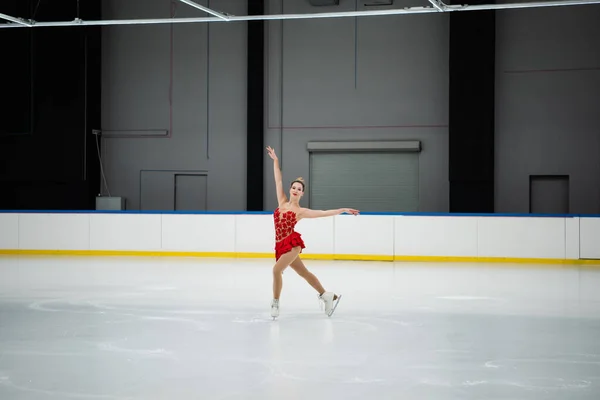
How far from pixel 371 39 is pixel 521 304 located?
11609 mm

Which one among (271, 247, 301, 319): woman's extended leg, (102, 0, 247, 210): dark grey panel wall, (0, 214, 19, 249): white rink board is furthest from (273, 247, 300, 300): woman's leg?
(102, 0, 247, 210): dark grey panel wall

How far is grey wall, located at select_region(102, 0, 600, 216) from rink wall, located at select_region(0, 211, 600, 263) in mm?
3549

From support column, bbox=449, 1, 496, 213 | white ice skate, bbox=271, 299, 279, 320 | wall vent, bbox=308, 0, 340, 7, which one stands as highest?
wall vent, bbox=308, 0, 340, 7

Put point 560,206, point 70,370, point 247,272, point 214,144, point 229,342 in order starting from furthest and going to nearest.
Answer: point 214,144
point 560,206
point 247,272
point 229,342
point 70,370

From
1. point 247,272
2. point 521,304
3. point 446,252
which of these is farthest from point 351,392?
point 446,252

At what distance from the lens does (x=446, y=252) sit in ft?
47.8

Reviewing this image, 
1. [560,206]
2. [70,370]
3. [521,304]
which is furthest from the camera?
[560,206]

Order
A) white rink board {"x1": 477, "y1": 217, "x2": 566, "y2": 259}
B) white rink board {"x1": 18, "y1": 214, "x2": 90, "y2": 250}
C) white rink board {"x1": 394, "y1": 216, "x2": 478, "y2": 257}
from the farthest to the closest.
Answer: white rink board {"x1": 18, "y1": 214, "x2": 90, "y2": 250}
white rink board {"x1": 394, "y1": 216, "x2": 478, "y2": 257}
white rink board {"x1": 477, "y1": 217, "x2": 566, "y2": 259}

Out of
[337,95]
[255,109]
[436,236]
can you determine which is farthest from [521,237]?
[255,109]

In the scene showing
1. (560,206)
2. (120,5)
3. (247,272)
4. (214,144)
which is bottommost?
(247,272)

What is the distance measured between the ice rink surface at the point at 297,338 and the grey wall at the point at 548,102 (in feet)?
21.4

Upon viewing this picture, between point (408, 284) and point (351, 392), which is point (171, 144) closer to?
point (408, 284)

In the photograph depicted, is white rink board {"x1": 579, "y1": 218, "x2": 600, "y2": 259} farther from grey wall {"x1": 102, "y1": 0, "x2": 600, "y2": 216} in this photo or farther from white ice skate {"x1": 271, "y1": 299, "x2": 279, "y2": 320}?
white ice skate {"x1": 271, "y1": 299, "x2": 279, "y2": 320}

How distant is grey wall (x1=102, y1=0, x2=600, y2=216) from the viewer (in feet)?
57.4
